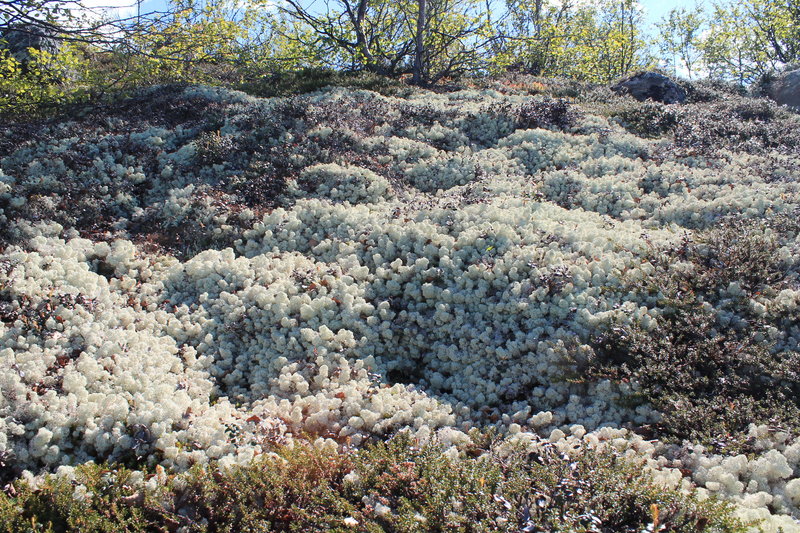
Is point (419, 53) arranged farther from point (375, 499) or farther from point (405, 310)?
point (375, 499)

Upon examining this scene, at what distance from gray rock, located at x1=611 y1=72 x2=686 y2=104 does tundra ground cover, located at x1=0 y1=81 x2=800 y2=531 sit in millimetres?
5332

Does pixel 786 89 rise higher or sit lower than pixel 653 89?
higher

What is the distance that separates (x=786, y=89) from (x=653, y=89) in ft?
18.8

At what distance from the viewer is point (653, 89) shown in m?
16.2

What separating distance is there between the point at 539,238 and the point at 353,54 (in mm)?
13854

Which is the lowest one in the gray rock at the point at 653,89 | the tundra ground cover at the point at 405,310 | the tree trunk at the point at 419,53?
the tundra ground cover at the point at 405,310

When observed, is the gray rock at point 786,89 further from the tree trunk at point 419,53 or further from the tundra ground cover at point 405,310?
the tree trunk at point 419,53

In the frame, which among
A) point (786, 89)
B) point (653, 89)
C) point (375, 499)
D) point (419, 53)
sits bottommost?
point (375, 499)

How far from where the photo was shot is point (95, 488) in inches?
157

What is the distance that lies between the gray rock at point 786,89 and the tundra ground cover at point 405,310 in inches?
345

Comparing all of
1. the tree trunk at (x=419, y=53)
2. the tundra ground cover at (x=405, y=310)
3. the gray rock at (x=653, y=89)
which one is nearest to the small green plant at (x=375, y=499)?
the tundra ground cover at (x=405, y=310)

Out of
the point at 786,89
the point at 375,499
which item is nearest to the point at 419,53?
the point at 786,89

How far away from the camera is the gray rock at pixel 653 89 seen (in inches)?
622

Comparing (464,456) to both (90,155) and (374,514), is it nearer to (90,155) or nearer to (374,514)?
(374,514)
